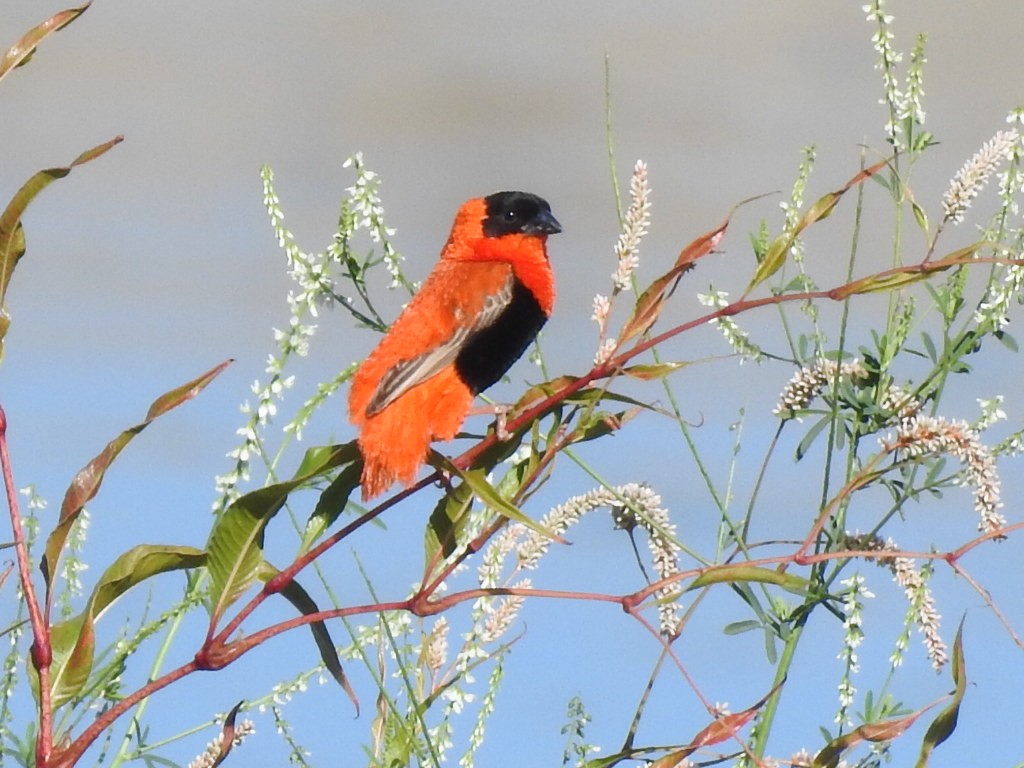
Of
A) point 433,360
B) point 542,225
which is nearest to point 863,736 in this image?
point 433,360

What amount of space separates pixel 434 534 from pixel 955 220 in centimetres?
83

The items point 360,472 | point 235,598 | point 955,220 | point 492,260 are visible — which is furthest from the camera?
point 492,260

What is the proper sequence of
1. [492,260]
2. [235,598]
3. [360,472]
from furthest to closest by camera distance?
1. [492,260]
2. [360,472]
3. [235,598]

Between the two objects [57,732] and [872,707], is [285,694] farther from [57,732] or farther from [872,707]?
[872,707]

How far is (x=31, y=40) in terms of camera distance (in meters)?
1.12

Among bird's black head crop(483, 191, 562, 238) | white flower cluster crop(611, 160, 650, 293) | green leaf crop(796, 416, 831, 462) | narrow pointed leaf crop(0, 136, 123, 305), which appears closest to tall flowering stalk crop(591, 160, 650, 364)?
white flower cluster crop(611, 160, 650, 293)

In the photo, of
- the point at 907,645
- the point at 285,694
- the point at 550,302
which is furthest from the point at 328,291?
the point at 907,645

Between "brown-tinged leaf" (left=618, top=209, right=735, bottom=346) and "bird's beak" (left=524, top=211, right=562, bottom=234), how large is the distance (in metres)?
1.76

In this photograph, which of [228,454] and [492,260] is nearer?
[228,454]

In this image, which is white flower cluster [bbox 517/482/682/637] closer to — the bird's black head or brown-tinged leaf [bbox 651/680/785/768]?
brown-tinged leaf [bbox 651/680/785/768]

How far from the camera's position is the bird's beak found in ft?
9.74

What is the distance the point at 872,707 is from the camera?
1.98m

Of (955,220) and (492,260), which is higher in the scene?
(492,260)

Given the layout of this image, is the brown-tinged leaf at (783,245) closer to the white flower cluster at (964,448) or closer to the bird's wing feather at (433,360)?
the white flower cluster at (964,448)
